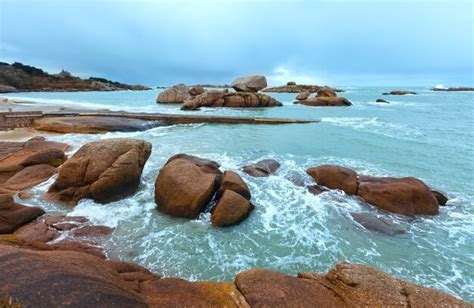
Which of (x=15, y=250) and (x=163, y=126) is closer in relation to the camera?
(x=15, y=250)

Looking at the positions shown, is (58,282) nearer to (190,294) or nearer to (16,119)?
(190,294)

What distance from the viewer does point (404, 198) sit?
30.2ft

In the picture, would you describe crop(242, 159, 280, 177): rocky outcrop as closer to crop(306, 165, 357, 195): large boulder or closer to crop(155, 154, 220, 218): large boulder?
crop(306, 165, 357, 195): large boulder

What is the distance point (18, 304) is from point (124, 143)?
7846 mm

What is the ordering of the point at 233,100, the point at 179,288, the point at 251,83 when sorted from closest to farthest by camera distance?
1. the point at 179,288
2. the point at 233,100
3. the point at 251,83

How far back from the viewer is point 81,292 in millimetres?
3354

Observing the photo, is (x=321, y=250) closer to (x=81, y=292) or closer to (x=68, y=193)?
(x=81, y=292)

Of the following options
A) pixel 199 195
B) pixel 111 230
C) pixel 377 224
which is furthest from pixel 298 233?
pixel 111 230

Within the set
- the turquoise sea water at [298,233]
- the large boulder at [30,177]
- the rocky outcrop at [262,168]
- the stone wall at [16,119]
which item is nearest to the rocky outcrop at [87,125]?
the stone wall at [16,119]

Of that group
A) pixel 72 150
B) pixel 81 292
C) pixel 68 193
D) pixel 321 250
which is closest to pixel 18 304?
pixel 81 292

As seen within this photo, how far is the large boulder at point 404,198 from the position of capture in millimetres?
9141

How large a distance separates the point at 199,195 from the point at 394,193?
22.1 feet

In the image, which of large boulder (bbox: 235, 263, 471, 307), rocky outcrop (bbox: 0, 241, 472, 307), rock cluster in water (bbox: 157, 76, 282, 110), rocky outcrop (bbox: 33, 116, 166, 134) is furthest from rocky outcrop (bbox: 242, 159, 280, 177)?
rock cluster in water (bbox: 157, 76, 282, 110)

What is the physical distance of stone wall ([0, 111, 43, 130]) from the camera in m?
20.3
